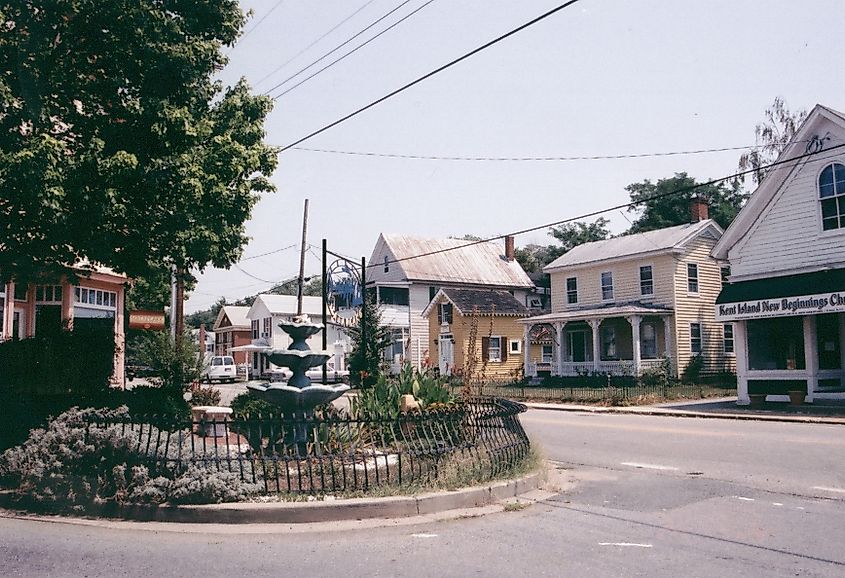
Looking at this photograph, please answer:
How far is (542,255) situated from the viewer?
79.1m

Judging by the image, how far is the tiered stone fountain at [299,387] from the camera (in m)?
9.97

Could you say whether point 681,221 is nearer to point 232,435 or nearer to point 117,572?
point 232,435

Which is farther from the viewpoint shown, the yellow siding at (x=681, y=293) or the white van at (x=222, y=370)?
the white van at (x=222, y=370)

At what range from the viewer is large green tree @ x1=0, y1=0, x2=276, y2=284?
396 inches

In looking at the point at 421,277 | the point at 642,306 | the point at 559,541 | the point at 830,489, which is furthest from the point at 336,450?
the point at 421,277

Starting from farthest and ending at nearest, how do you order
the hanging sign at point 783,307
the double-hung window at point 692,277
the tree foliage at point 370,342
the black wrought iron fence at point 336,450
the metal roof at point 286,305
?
the metal roof at point 286,305
the double-hung window at point 692,277
the tree foliage at point 370,342
the hanging sign at point 783,307
the black wrought iron fence at point 336,450

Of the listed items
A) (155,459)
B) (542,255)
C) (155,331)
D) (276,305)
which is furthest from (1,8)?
(542,255)

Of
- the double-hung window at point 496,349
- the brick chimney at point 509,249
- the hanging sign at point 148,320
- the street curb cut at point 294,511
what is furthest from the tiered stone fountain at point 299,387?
the brick chimney at point 509,249

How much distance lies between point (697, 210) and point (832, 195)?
1672 cm

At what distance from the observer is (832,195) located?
2273 cm

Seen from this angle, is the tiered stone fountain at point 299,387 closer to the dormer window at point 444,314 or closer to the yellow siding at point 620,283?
the yellow siding at point 620,283

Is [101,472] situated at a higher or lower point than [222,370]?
lower

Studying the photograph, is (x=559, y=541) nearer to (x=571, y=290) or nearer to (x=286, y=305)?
(x=571, y=290)

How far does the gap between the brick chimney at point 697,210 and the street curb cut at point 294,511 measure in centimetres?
3450
